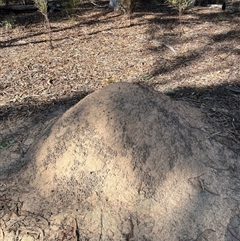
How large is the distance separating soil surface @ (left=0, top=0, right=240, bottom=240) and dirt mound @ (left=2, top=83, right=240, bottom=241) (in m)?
0.18

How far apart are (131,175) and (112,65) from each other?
11.5 feet

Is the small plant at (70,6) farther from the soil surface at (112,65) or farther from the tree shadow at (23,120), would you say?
the tree shadow at (23,120)

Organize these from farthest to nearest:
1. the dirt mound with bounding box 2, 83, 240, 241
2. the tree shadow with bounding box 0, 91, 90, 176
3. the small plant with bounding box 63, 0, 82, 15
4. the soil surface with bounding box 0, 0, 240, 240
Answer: the small plant with bounding box 63, 0, 82, 15, the soil surface with bounding box 0, 0, 240, 240, the tree shadow with bounding box 0, 91, 90, 176, the dirt mound with bounding box 2, 83, 240, 241

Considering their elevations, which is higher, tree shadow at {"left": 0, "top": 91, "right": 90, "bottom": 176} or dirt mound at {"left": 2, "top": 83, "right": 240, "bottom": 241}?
dirt mound at {"left": 2, "top": 83, "right": 240, "bottom": 241}

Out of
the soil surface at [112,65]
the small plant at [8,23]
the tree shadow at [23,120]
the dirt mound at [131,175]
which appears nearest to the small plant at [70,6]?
the soil surface at [112,65]

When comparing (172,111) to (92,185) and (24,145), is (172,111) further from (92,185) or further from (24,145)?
(24,145)

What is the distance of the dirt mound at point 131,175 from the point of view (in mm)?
2598

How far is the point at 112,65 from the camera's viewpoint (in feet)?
19.4

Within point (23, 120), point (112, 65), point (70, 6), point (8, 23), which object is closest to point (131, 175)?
point (23, 120)

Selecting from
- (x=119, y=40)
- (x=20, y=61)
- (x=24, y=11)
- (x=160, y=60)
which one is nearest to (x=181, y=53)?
(x=160, y=60)

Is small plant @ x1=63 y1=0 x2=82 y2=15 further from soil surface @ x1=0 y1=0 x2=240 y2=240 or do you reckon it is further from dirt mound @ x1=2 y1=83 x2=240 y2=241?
dirt mound @ x1=2 y1=83 x2=240 y2=241

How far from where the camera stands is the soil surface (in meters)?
3.97

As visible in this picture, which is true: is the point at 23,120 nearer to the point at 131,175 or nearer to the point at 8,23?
the point at 131,175

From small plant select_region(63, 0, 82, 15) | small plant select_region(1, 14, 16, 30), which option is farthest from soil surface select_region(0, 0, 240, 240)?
small plant select_region(63, 0, 82, 15)
